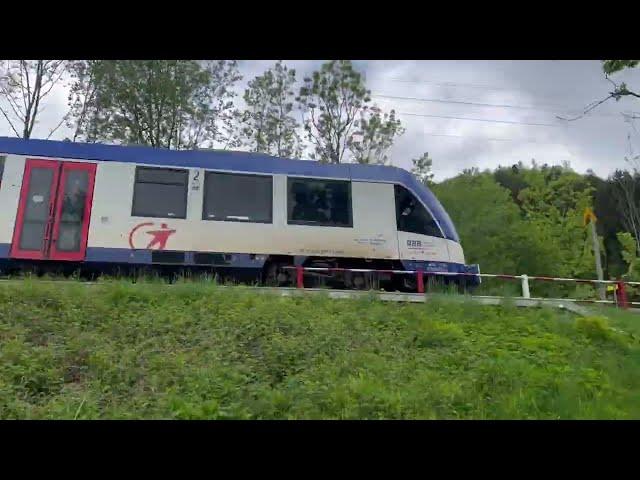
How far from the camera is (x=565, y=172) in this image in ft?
127

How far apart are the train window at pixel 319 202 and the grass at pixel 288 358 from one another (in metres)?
3.50

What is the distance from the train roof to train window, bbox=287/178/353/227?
23cm

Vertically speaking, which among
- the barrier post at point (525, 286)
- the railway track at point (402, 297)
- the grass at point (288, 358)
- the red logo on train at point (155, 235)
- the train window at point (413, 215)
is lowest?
the grass at point (288, 358)

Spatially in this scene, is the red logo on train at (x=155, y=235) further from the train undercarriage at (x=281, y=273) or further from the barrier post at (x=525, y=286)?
the barrier post at (x=525, y=286)

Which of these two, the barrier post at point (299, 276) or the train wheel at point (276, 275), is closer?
the barrier post at point (299, 276)

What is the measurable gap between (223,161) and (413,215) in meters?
4.60

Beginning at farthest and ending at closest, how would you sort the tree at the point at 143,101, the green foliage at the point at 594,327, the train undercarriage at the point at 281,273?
the tree at the point at 143,101 < the train undercarriage at the point at 281,273 < the green foliage at the point at 594,327

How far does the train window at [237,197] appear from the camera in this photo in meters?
11.1

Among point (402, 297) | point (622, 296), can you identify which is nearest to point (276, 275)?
point (402, 297)

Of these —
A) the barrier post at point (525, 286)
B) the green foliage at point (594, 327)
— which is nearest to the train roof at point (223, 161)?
the barrier post at point (525, 286)

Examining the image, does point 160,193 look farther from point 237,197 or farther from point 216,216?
point 237,197

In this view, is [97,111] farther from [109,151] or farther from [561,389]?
[561,389]

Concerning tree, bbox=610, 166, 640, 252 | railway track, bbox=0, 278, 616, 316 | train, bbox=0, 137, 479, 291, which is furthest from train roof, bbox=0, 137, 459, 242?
tree, bbox=610, 166, 640, 252

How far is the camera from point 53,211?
10469 mm
